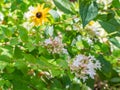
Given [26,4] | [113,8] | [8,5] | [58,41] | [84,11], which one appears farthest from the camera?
[8,5]

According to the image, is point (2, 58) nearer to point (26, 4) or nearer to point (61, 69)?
point (61, 69)

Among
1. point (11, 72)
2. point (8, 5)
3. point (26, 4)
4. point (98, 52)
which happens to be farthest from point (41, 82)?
point (8, 5)

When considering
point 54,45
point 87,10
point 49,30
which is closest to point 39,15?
point 49,30

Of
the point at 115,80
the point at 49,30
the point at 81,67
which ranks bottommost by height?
the point at 115,80

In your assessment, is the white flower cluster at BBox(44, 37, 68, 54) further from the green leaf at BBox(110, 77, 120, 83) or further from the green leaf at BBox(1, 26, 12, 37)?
the green leaf at BBox(110, 77, 120, 83)

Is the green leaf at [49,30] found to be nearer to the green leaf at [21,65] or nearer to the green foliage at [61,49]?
the green foliage at [61,49]

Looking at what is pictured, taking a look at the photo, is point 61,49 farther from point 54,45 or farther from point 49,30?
point 49,30

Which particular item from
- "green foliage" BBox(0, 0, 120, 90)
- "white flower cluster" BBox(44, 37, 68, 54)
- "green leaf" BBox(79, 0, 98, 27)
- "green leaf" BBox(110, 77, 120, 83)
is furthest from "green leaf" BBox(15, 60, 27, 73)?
"green leaf" BBox(110, 77, 120, 83)
